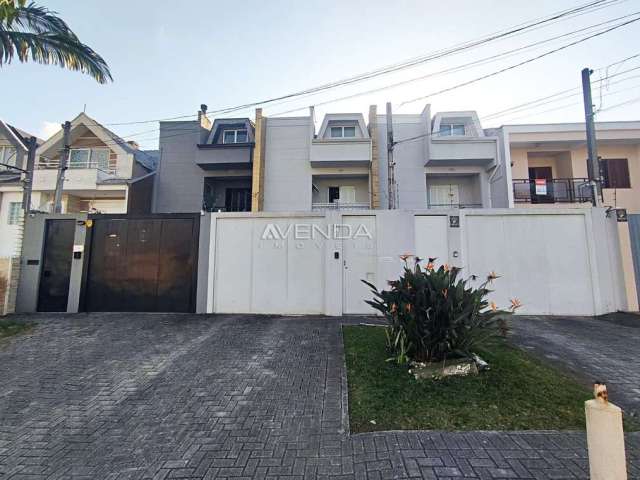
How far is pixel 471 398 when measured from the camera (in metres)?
2.98

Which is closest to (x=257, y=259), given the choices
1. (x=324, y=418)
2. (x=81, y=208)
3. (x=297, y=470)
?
(x=324, y=418)

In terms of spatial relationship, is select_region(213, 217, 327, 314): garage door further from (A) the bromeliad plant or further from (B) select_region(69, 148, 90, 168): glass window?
(B) select_region(69, 148, 90, 168): glass window

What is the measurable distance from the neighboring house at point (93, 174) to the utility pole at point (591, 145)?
59.1 ft

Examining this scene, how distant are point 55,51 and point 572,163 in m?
19.7

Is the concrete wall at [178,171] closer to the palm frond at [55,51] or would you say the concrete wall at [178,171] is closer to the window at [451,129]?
the palm frond at [55,51]

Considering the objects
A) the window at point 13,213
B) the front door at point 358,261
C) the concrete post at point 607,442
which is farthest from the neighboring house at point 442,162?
the window at point 13,213

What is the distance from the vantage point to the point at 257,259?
6984mm

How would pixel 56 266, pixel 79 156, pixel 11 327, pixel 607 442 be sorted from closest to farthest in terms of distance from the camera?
pixel 607 442
pixel 11 327
pixel 56 266
pixel 79 156

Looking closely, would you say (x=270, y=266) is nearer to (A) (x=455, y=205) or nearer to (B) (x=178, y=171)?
(A) (x=455, y=205)

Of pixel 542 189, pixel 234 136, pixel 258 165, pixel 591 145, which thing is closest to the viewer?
pixel 591 145

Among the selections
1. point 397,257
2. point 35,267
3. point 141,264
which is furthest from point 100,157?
point 397,257

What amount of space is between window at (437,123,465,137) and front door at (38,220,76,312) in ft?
49.4

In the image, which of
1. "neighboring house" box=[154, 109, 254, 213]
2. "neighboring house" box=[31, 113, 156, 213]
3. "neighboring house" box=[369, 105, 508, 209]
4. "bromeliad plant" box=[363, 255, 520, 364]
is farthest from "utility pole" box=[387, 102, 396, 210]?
"neighboring house" box=[31, 113, 156, 213]

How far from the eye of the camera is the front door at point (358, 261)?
6668 millimetres
